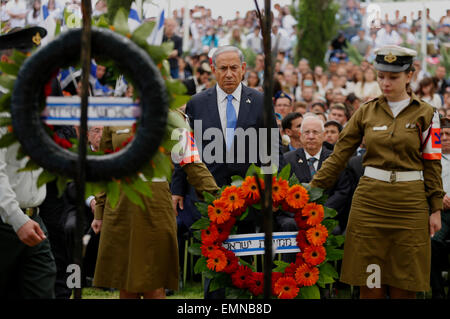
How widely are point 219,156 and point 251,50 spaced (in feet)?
43.8

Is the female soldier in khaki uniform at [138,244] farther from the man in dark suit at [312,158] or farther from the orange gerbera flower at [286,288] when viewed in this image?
the man in dark suit at [312,158]

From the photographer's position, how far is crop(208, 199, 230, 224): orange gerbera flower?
4.68 metres

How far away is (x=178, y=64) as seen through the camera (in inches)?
527

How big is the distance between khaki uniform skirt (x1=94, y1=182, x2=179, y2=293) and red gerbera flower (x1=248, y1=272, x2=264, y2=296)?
2.13 ft

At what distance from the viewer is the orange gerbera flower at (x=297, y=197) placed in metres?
4.73

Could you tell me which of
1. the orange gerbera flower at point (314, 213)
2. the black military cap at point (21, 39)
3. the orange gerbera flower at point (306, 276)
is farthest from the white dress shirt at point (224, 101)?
the black military cap at point (21, 39)

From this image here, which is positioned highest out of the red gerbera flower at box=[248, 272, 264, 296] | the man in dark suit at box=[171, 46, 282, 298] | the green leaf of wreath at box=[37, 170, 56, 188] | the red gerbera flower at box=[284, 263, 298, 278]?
the man in dark suit at box=[171, 46, 282, 298]

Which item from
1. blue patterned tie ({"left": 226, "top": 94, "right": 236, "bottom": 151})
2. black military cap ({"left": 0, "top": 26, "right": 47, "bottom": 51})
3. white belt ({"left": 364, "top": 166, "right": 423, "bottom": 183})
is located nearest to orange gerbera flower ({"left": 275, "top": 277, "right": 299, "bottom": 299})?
white belt ({"left": 364, "top": 166, "right": 423, "bottom": 183})

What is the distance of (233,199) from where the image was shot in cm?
470

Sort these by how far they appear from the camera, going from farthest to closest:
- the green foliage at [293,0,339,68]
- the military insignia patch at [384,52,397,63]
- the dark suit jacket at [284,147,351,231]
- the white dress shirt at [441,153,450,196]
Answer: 1. the green foliage at [293,0,339,68]
2. the dark suit jacket at [284,147,351,231]
3. the white dress shirt at [441,153,450,196]
4. the military insignia patch at [384,52,397,63]

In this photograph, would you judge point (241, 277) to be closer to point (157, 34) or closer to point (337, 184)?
point (157, 34)

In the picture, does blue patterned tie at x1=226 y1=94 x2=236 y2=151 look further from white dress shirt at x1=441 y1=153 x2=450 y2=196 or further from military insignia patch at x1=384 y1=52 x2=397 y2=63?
white dress shirt at x1=441 y1=153 x2=450 y2=196

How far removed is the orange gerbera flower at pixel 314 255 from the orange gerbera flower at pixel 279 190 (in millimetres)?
421
